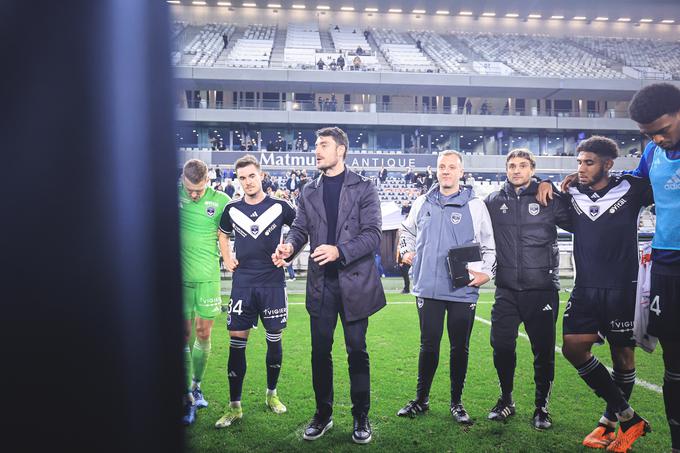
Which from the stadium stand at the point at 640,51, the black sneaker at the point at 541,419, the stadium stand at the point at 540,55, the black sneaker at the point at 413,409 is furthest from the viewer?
the stadium stand at the point at 640,51

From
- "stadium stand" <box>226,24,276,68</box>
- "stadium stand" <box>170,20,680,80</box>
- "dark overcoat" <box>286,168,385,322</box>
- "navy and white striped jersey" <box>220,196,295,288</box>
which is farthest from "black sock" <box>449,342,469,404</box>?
"stadium stand" <box>226,24,276,68</box>

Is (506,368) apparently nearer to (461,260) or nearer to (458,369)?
Answer: (458,369)

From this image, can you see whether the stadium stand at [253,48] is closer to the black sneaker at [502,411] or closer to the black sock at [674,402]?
the black sneaker at [502,411]

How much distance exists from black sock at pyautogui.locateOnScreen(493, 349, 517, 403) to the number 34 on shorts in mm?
1867

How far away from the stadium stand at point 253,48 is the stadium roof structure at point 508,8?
2867 millimetres

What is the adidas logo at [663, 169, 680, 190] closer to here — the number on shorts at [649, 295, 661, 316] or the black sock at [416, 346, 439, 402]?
the number on shorts at [649, 295, 661, 316]

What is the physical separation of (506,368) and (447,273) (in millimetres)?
947

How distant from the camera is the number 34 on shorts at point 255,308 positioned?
3852 millimetres

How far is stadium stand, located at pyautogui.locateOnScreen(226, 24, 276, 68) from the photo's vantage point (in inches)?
1361

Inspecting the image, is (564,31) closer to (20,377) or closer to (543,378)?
(543,378)

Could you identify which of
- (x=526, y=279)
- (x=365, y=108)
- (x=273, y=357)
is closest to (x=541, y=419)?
(x=526, y=279)

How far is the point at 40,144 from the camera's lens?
852 millimetres

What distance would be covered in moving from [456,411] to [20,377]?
3462 mm

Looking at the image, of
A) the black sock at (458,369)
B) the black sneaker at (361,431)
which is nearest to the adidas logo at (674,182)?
the black sock at (458,369)
